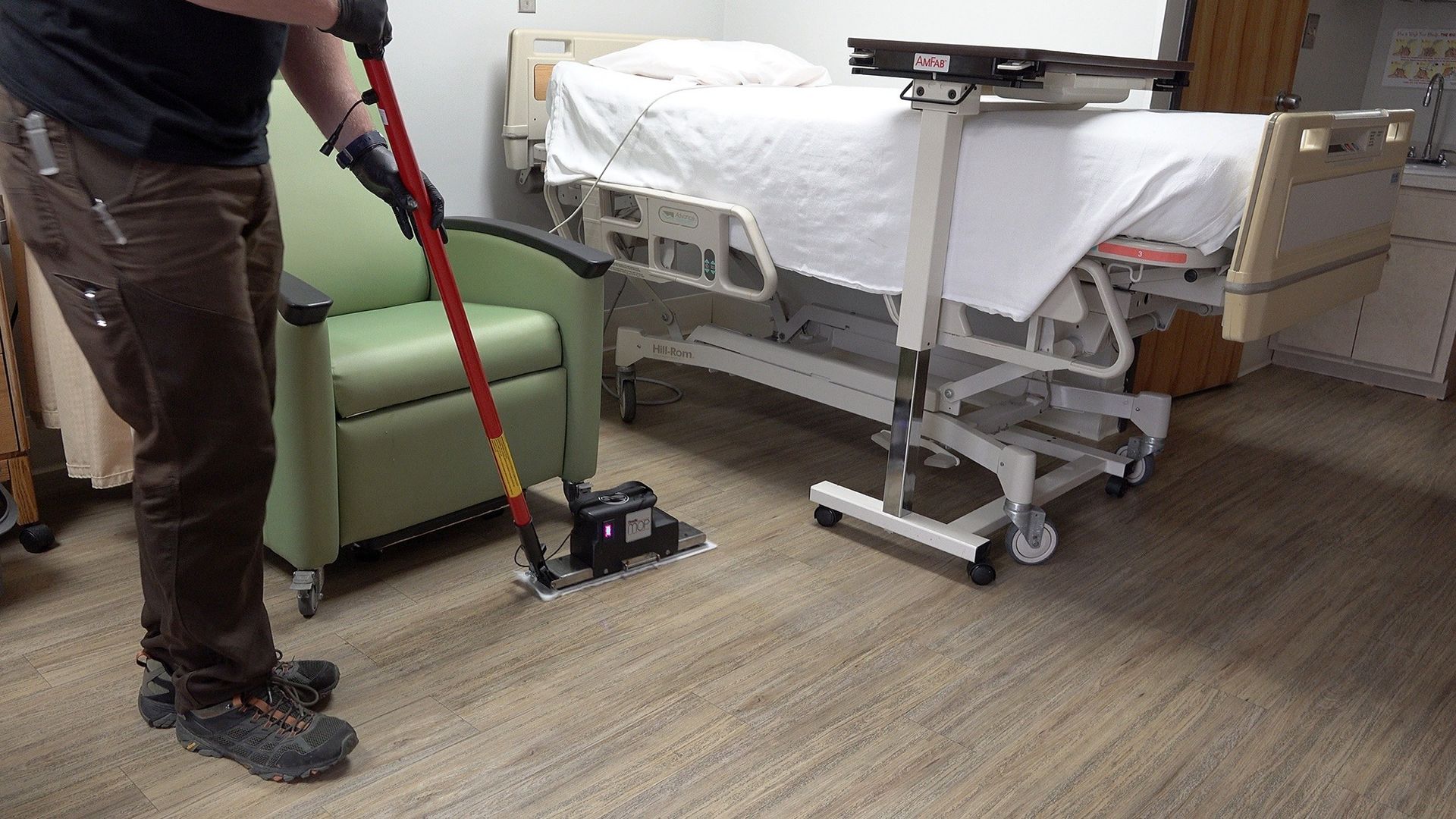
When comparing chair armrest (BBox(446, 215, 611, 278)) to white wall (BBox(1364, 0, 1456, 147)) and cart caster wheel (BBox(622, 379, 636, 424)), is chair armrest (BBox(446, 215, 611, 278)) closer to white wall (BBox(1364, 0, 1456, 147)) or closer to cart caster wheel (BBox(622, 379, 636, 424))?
cart caster wheel (BBox(622, 379, 636, 424))

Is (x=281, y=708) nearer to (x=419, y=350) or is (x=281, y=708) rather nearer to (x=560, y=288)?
(x=419, y=350)

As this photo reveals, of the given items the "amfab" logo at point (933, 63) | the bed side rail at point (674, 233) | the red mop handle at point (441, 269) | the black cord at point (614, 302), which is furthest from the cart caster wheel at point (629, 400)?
the "amfab" logo at point (933, 63)

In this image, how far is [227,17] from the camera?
1.32 metres

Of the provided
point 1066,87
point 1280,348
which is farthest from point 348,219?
point 1280,348

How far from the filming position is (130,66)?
1.26 meters

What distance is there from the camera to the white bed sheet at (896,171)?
183cm

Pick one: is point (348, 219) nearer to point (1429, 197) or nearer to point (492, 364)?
point (492, 364)

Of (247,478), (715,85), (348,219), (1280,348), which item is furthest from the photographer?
(1280,348)

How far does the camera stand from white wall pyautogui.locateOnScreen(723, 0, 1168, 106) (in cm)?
291

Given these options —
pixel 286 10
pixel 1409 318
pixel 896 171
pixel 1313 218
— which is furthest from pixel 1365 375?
pixel 286 10

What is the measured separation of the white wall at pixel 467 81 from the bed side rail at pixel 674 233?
0.47 metres

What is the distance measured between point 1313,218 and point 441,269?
152 centimetres

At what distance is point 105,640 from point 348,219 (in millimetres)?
961

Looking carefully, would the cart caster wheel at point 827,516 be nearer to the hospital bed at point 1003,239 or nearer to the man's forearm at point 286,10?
the hospital bed at point 1003,239
